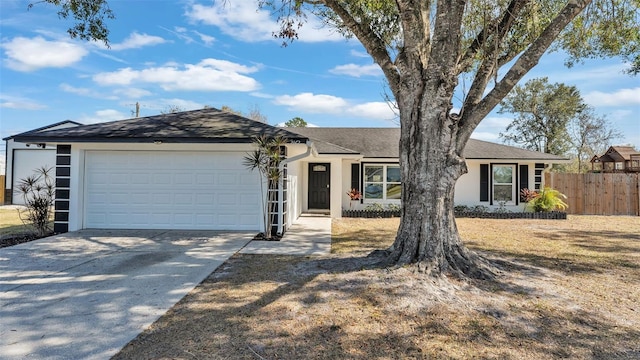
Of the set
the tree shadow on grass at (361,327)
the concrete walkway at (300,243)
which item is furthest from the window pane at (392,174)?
the tree shadow on grass at (361,327)

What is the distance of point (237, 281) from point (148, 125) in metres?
6.32

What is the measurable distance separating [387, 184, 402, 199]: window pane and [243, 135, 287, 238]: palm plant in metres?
7.26

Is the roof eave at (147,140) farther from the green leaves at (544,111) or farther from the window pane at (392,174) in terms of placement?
the green leaves at (544,111)

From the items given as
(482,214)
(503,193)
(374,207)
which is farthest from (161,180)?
(503,193)

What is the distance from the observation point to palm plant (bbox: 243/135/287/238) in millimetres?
8516

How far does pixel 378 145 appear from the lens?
1606cm

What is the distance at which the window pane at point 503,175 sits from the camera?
50.3 ft

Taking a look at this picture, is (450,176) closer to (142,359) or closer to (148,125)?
(142,359)

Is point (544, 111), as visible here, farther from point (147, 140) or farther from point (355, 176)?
point (147, 140)

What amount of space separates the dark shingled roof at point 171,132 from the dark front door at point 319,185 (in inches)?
252

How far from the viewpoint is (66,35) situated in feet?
24.7

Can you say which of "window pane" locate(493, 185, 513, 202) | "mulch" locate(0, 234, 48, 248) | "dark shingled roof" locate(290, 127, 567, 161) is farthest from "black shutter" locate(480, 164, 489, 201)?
"mulch" locate(0, 234, 48, 248)

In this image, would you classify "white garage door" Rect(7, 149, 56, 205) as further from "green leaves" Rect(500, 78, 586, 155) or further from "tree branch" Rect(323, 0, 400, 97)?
"green leaves" Rect(500, 78, 586, 155)

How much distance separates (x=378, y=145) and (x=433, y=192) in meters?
11.0
